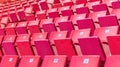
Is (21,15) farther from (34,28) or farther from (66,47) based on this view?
(66,47)

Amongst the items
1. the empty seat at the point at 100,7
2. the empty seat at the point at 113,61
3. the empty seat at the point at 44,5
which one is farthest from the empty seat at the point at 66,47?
the empty seat at the point at 44,5

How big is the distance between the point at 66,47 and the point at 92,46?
95mm

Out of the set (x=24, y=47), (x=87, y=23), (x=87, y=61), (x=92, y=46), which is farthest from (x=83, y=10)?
(x=87, y=61)

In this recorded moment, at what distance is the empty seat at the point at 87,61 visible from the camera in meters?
0.51

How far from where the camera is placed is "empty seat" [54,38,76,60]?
69 cm

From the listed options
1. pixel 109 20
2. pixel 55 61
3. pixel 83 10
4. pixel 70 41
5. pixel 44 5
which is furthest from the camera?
pixel 44 5

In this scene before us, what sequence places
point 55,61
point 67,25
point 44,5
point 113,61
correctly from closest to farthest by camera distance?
1. point 113,61
2. point 55,61
3. point 67,25
4. point 44,5

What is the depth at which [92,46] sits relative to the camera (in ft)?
2.07

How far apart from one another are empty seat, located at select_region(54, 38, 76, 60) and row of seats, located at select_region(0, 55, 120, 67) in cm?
8

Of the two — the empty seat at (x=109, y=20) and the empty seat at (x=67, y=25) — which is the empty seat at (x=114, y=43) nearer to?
the empty seat at (x=109, y=20)

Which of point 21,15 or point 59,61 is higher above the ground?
point 59,61

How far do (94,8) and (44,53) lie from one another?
35 cm

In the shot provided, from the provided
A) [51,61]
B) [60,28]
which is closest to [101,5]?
[60,28]

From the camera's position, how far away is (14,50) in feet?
2.80
